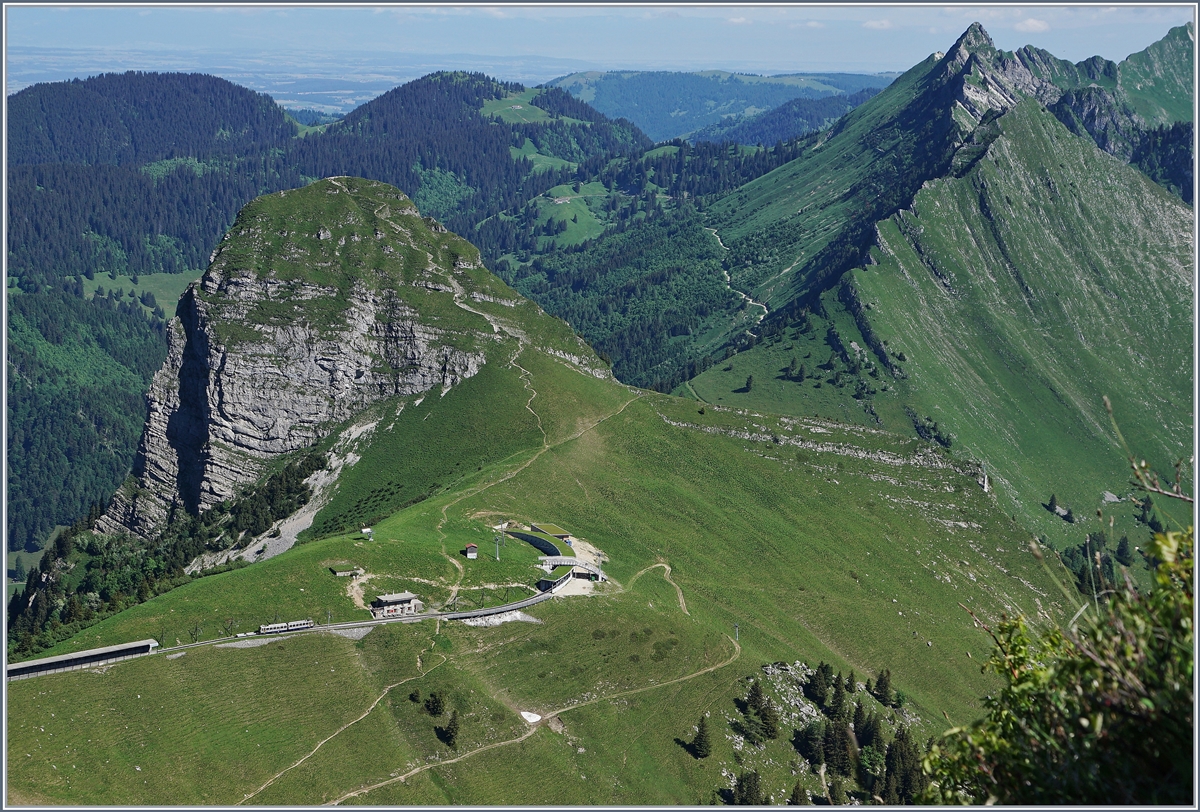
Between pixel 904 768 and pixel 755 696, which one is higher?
pixel 755 696

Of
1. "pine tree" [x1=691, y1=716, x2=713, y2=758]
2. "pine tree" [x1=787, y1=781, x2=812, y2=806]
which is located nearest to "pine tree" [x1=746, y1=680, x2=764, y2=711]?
"pine tree" [x1=691, y1=716, x2=713, y2=758]

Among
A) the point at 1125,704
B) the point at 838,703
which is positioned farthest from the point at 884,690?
the point at 1125,704

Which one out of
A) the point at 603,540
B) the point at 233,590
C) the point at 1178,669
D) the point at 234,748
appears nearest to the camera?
the point at 1178,669

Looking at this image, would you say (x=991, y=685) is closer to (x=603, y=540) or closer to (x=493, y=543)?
(x=603, y=540)

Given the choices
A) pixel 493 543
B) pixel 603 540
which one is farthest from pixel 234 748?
pixel 603 540

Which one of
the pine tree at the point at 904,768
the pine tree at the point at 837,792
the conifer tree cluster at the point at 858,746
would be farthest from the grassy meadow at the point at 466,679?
the pine tree at the point at 904,768

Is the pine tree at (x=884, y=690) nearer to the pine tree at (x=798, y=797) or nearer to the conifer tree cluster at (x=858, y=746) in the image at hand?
the conifer tree cluster at (x=858, y=746)

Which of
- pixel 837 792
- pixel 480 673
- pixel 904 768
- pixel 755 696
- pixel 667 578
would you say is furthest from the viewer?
pixel 667 578

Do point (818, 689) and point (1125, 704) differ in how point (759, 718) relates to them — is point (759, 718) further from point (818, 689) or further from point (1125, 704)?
point (1125, 704)
